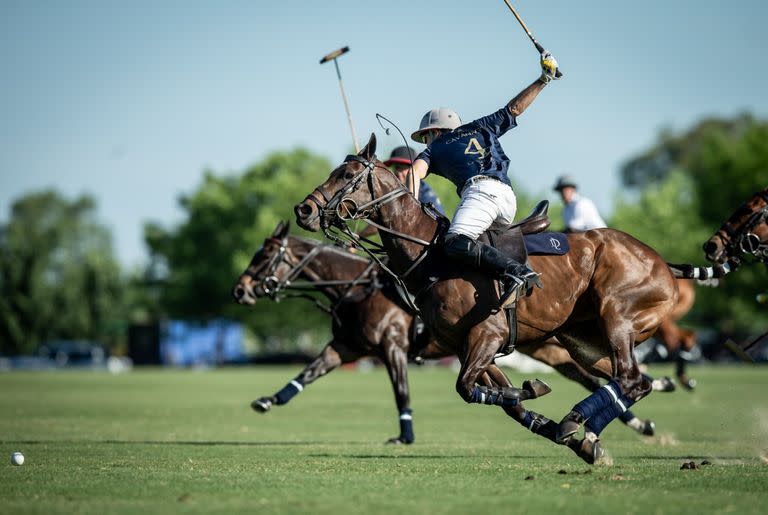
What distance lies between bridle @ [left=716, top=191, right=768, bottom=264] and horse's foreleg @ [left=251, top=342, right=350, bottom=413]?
17.7 ft

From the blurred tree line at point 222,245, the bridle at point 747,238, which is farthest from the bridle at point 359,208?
the blurred tree line at point 222,245

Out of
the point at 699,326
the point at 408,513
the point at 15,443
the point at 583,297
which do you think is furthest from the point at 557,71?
the point at 699,326

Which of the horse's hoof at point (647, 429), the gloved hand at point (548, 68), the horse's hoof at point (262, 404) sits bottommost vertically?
the horse's hoof at point (647, 429)

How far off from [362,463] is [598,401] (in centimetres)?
252

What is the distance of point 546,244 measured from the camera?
34.6 ft

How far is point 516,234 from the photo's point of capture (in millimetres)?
10492

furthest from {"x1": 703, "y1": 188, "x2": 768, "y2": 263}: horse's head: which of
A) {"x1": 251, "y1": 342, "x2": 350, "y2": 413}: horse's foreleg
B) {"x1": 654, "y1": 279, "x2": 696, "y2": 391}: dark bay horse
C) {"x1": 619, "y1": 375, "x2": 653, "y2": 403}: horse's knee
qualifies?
{"x1": 654, "y1": 279, "x2": 696, "y2": 391}: dark bay horse

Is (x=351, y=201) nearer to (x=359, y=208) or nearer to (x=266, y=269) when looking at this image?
(x=359, y=208)

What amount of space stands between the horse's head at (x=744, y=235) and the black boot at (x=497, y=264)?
9.22ft

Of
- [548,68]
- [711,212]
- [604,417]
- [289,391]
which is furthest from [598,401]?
[711,212]

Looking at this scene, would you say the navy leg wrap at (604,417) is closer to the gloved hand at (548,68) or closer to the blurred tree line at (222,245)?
the gloved hand at (548,68)

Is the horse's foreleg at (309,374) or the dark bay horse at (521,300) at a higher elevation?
the dark bay horse at (521,300)

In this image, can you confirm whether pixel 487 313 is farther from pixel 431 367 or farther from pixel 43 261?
pixel 43 261

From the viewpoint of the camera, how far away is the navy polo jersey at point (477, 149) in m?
10.4
